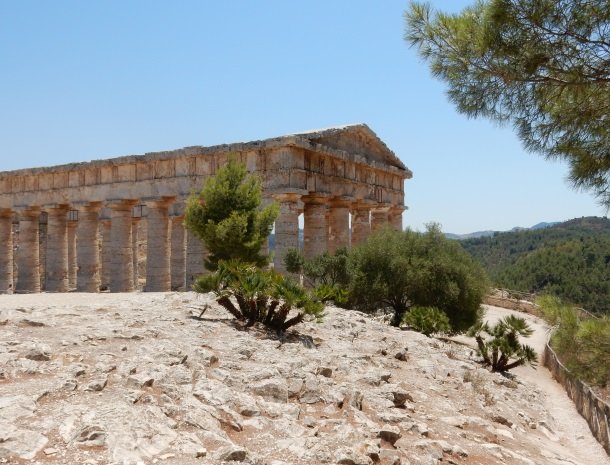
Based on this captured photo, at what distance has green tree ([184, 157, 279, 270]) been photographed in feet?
53.6

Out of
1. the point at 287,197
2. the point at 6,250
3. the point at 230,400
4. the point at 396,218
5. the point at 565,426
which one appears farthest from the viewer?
the point at 6,250

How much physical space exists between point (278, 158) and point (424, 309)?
7140mm

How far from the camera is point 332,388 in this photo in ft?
25.4

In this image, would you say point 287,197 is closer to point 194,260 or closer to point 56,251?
point 194,260

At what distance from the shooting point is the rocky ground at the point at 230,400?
17.3 ft

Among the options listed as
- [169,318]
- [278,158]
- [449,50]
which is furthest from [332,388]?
[278,158]

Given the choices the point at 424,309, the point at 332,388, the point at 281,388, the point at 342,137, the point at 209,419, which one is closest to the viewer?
the point at 209,419

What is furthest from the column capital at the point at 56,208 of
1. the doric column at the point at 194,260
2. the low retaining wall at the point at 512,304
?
the low retaining wall at the point at 512,304

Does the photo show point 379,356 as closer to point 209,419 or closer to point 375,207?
point 209,419

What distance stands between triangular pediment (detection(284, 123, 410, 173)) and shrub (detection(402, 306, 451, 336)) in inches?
278

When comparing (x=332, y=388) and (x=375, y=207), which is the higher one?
(x=375, y=207)

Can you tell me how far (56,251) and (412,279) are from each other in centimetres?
1671

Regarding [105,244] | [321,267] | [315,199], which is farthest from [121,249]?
[321,267]

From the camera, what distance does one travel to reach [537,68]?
28.9 feet
